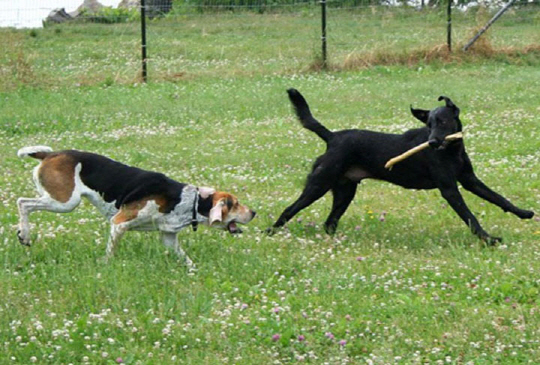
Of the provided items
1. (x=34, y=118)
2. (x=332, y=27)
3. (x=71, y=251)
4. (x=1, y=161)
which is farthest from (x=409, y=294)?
(x=332, y=27)

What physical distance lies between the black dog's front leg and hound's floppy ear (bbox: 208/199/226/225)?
2.06 m

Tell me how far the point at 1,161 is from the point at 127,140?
199cm

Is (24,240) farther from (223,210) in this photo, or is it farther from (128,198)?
(223,210)

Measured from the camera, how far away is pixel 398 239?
26.3ft

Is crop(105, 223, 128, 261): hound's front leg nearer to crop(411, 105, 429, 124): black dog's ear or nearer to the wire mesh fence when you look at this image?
crop(411, 105, 429, 124): black dog's ear

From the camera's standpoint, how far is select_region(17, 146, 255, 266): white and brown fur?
285 inches

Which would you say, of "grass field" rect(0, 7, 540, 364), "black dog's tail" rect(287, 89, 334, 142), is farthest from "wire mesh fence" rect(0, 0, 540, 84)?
"black dog's tail" rect(287, 89, 334, 142)

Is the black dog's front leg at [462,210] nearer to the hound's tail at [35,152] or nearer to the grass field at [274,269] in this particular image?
the grass field at [274,269]

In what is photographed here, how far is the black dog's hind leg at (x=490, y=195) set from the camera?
8.06m

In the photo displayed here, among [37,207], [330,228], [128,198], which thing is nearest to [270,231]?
[330,228]

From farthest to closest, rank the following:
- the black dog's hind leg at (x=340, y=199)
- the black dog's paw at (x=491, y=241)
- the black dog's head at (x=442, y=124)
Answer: the black dog's hind leg at (x=340, y=199)
the black dog's head at (x=442, y=124)
the black dog's paw at (x=491, y=241)

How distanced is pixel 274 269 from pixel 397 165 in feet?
6.45

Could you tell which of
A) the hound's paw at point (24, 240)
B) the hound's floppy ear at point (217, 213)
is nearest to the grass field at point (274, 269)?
the hound's paw at point (24, 240)

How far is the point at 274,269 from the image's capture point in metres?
6.92
